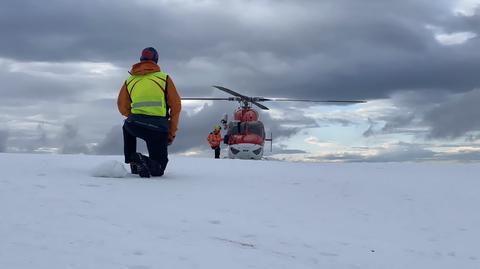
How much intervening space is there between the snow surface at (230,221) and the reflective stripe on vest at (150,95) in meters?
1.00

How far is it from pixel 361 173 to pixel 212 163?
2.65m

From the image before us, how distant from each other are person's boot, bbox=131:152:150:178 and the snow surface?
41 cm

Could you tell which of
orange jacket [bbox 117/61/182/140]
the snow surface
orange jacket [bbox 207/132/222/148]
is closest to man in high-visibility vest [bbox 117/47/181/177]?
orange jacket [bbox 117/61/182/140]

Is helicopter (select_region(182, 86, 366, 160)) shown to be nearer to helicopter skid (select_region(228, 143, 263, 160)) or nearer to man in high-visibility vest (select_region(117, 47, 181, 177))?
helicopter skid (select_region(228, 143, 263, 160))

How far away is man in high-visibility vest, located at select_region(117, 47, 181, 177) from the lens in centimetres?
698

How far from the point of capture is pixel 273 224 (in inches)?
178

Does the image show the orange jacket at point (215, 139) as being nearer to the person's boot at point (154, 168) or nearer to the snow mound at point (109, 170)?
the person's boot at point (154, 168)

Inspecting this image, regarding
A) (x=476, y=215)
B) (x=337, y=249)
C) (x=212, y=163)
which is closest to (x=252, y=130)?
(x=212, y=163)

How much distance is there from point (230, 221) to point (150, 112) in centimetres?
304

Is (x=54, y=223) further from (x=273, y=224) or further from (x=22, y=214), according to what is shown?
(x=273, y=224)

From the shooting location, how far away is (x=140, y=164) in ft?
22.6

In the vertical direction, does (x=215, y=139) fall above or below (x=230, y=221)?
above

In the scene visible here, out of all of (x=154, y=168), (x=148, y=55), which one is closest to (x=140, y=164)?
(x=154, y=168)

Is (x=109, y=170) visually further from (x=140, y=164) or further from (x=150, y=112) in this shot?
(x=150, y=112)
